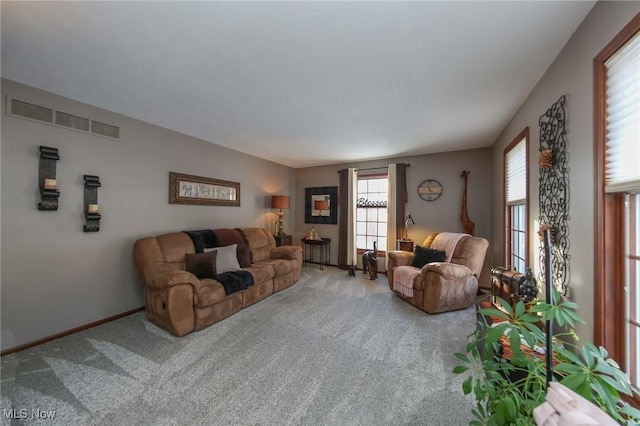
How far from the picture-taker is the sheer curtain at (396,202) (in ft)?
15.1

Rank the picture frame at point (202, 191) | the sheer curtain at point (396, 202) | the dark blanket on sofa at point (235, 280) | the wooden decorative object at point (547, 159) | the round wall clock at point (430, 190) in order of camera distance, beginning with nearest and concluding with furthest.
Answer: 1. the wooden decorative object at point (547, 159)
2. the dark blanket on sofa at point (235, 280)
3. the picture frame at point (202, 191)
4. the round wall clock at point (430, 190)
5. the sheer curtain at point (396, 202)

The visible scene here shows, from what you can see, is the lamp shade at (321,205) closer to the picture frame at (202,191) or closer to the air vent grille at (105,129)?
the picture frame at (202,191)

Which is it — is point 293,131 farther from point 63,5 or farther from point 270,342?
point 270,342

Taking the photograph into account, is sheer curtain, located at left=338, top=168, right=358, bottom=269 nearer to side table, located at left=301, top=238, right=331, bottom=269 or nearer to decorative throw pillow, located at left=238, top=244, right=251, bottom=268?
side table, located at left=301, top=238, right=331, bottom=269

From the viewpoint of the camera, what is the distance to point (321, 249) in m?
5.58

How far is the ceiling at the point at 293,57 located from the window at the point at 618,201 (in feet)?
1.66

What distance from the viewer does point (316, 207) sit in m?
5.61

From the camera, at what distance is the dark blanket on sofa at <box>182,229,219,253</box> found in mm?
3309

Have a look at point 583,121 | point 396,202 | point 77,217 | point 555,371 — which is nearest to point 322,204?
point 396,202

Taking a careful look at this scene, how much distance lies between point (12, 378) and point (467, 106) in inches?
189

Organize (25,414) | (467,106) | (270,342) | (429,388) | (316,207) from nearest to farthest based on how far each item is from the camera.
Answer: (25,414) < (429,388) < (270,342) < (467,106) < (316,207)

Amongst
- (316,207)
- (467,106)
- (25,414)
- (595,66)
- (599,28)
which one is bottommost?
(25,414)

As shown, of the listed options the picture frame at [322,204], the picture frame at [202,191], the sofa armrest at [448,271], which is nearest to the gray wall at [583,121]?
the sofa armrest at [448,271]

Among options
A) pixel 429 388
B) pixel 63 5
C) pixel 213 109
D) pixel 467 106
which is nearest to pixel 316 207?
pixel 213 109
